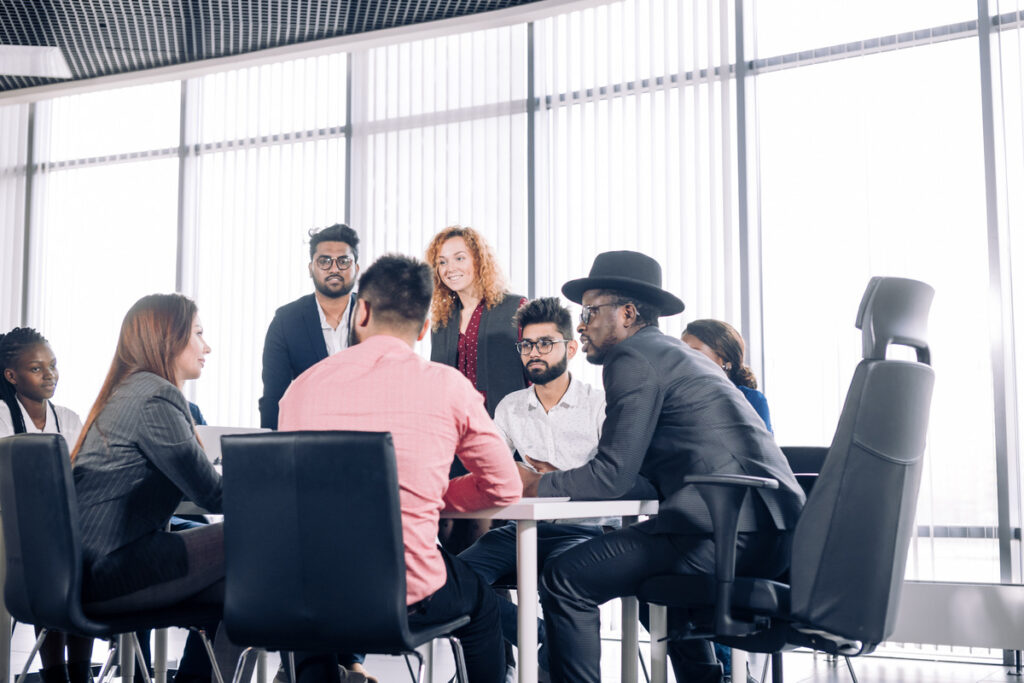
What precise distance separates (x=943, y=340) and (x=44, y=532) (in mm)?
3739

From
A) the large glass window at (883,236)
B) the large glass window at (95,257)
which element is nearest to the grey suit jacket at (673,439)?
the large glass window at (883,236)

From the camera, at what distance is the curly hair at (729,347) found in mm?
4121

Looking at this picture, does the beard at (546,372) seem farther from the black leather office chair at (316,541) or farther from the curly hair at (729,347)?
the black leather office chair at (316,541)

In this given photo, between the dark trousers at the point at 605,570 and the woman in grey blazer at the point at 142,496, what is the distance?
82 cm

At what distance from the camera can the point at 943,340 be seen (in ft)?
14.7

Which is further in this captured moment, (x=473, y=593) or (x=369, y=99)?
(x=369, y=99)

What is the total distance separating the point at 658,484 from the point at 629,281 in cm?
54

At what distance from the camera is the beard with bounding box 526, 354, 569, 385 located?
11.3 ft

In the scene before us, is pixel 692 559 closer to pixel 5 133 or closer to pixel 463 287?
pixel 463 287

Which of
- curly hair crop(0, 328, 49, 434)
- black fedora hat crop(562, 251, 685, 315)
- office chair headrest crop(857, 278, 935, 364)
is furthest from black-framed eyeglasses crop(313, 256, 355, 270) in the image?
office chair headrest crop(857, 278, 935, 364)

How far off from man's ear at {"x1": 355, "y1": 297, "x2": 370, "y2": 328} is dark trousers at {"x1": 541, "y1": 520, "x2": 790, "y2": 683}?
31.0 inches

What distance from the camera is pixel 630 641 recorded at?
272 centimetres

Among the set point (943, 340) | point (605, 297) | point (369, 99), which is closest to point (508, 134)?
point (369, 99)

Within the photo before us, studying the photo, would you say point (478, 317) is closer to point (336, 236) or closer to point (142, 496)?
point (336, 236)
